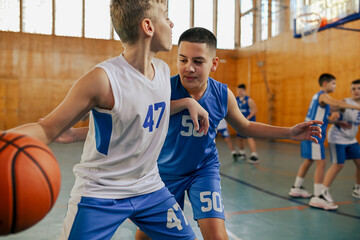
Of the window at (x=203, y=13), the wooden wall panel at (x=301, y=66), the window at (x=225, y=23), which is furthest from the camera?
the window at (x=225, y=23)

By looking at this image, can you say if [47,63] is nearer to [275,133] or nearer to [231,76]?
[231,76]

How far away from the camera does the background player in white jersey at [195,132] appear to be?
2.32 metres

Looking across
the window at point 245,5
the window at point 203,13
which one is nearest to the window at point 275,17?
the window at point 245,5

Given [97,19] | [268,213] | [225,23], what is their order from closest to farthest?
[268,213]
[97,19]
[225,23]

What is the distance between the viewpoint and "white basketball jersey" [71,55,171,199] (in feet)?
5.27

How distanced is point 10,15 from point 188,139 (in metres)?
15.1

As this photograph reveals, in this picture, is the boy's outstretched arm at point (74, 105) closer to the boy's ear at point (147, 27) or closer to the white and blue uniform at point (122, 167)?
the white and blue uniform at point (122, 167)

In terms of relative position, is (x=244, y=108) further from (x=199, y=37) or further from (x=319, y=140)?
(x=199, y=37)

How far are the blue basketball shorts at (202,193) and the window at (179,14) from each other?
45.3ft

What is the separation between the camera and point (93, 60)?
15555 mm

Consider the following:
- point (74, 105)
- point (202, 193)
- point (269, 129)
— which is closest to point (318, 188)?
point (269, 129)

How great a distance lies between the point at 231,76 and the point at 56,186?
54.5ft

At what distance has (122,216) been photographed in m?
1.67

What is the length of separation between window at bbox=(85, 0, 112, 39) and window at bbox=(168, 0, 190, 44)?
3010 mm
